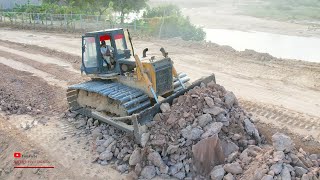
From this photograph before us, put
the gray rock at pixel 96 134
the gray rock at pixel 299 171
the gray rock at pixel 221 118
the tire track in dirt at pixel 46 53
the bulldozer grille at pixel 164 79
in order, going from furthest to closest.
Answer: the tire track in dirt at pixel 46 53, the bulldozer grille at pixel 164 79, the gray rock at pixel 96 134, the gray rock at pixel 221 118, the gray rock at pixel 299 171

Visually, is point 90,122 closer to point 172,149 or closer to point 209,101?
point 172,149

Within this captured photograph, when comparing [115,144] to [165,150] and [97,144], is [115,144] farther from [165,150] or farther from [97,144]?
[165,150]

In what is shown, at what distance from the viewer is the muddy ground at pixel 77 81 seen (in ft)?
27.8

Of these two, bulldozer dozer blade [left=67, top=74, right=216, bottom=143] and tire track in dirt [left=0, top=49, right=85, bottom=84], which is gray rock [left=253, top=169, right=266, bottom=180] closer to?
bulldozer dozer blade [left=67, top=74, right=216, bottom=143]

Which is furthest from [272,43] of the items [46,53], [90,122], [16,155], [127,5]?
[16,155]

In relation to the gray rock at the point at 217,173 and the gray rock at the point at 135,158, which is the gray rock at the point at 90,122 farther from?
the gray rock at the point at 217,173

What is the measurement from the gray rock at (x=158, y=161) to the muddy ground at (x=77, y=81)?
0.79m

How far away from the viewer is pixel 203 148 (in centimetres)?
741

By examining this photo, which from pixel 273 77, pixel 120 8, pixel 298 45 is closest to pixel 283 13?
pixel 298 45

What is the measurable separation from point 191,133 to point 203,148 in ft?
1.56

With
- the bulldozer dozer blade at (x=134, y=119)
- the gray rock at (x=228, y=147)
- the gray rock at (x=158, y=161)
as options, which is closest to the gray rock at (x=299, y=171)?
the gray rock at (x=228, y=147)

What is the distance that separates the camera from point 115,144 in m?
8.47

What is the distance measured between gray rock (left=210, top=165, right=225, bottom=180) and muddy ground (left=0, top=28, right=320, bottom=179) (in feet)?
6.41

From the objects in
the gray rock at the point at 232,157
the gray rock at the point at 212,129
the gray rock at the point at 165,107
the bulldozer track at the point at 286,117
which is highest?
the gray rock at the point at 165,107
